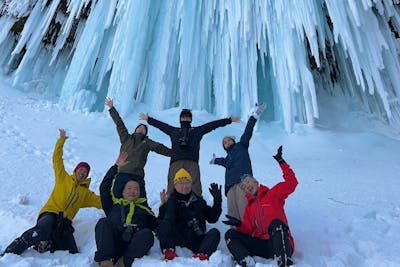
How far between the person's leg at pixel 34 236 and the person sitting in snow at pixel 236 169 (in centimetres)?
149

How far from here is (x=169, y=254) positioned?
2.79m

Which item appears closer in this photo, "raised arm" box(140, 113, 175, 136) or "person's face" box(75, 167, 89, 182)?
"person's face" box(75, 167, 89, 182)

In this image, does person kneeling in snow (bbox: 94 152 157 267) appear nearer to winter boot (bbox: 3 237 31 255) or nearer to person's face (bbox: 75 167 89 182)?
person's face (bbox: 75 167 89 182)

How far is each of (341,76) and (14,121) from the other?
22.7 feet

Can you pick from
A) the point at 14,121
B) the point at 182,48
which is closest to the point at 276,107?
the point at 182,48

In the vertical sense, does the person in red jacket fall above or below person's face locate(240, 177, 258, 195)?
below

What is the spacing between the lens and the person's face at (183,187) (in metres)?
3.23

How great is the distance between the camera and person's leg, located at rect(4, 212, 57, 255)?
2768 mm

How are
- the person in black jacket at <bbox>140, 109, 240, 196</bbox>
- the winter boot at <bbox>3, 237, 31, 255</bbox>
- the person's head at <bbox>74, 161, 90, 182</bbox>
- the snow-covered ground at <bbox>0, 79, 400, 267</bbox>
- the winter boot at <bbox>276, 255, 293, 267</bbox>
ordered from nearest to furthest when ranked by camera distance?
the winter boot at <bbox>276, 255, 293, 267</bbox>
the winter boot at <bbox>3, 237, 31, 255</bbox>
the snow-covered ground at <bbox>0, 79, 400, 267</bbox>
the person's head at <bbox>74, 161, 90, 182</bbox>
the person in black jacket at <bbox>140, 109, 240, 196</bbox>

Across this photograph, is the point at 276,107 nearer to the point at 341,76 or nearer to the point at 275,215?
the point at 341,76

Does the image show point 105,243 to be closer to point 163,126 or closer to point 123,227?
point 123,227

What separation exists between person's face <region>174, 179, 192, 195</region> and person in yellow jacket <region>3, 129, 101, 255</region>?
0.82 meters

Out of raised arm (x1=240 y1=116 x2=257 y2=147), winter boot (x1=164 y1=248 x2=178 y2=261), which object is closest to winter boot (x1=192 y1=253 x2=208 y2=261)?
winter boot (x1=164 y1=248 x2=178 y2=261)

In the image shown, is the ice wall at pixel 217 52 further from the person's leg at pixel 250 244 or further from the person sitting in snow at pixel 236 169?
the person's leg at pixel 250 244
